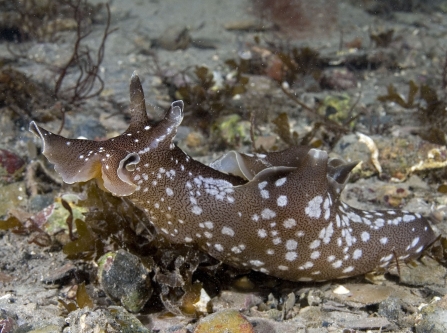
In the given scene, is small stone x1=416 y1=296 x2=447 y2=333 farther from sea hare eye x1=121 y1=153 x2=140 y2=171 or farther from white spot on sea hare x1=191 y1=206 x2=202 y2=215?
sea hare eye x1=121 y1=153 x2=140 y2=171

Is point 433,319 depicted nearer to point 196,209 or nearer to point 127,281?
point 196,209

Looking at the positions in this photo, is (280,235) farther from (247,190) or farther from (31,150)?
(31,150)

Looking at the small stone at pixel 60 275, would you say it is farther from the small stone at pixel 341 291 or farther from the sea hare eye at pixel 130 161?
the small stone at pixel 341 291

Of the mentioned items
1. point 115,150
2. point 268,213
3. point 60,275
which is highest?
point 115,150

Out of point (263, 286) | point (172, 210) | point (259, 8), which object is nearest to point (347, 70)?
point (259, 8)

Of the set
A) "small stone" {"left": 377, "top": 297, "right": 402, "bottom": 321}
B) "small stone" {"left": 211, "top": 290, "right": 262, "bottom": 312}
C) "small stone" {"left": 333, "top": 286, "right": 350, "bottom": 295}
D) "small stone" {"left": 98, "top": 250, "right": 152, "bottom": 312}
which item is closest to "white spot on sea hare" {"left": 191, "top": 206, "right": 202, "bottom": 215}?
"small stone" {"left": 98, "top": 250, "right": 152, "bottom": 312}

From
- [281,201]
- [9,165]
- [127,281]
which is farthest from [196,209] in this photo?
[9,165]
